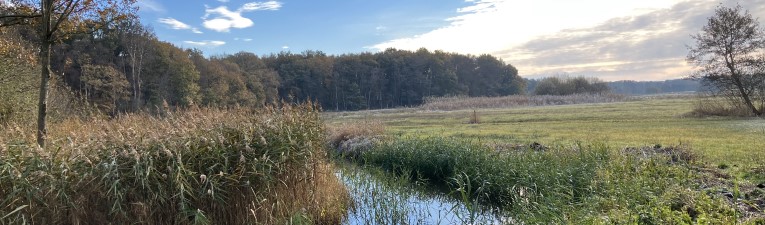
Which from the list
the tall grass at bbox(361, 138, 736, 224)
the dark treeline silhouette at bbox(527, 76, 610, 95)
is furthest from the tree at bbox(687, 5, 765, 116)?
the dark treeline silhouette at bbox(527, 76, 610, 95)

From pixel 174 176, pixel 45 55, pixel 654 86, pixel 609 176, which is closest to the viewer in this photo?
pixel 174 176

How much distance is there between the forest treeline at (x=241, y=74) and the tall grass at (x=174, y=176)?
1.80 metres

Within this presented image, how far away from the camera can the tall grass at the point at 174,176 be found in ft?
17.3

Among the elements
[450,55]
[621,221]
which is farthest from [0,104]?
[450,55]

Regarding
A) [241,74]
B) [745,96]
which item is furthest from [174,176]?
[241,74]

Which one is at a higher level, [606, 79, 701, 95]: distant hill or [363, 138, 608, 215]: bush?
[606, 79, 701, 95]: distant hill

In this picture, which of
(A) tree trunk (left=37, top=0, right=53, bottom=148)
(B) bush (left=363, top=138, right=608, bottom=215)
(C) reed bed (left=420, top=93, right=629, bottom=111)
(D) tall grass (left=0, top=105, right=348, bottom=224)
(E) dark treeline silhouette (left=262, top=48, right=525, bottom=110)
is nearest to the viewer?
(D) tall grass (left=0, top=105, right=348, bottom=224)

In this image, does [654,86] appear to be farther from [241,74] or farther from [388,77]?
[241,74]

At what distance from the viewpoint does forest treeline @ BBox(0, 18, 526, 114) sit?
36.2 m

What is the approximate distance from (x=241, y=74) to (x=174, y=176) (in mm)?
54320

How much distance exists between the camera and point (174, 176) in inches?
225

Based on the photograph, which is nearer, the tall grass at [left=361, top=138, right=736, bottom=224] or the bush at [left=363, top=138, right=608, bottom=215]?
the tall grass at [left=361, top=138, right=736, bottom=224]

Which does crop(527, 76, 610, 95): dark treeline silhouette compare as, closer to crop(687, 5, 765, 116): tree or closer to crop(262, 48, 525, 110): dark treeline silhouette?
crop(262, 48, 525, 110): dark treeline silhouette

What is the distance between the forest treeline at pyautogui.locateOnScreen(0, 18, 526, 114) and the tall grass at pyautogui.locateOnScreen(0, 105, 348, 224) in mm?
1800
